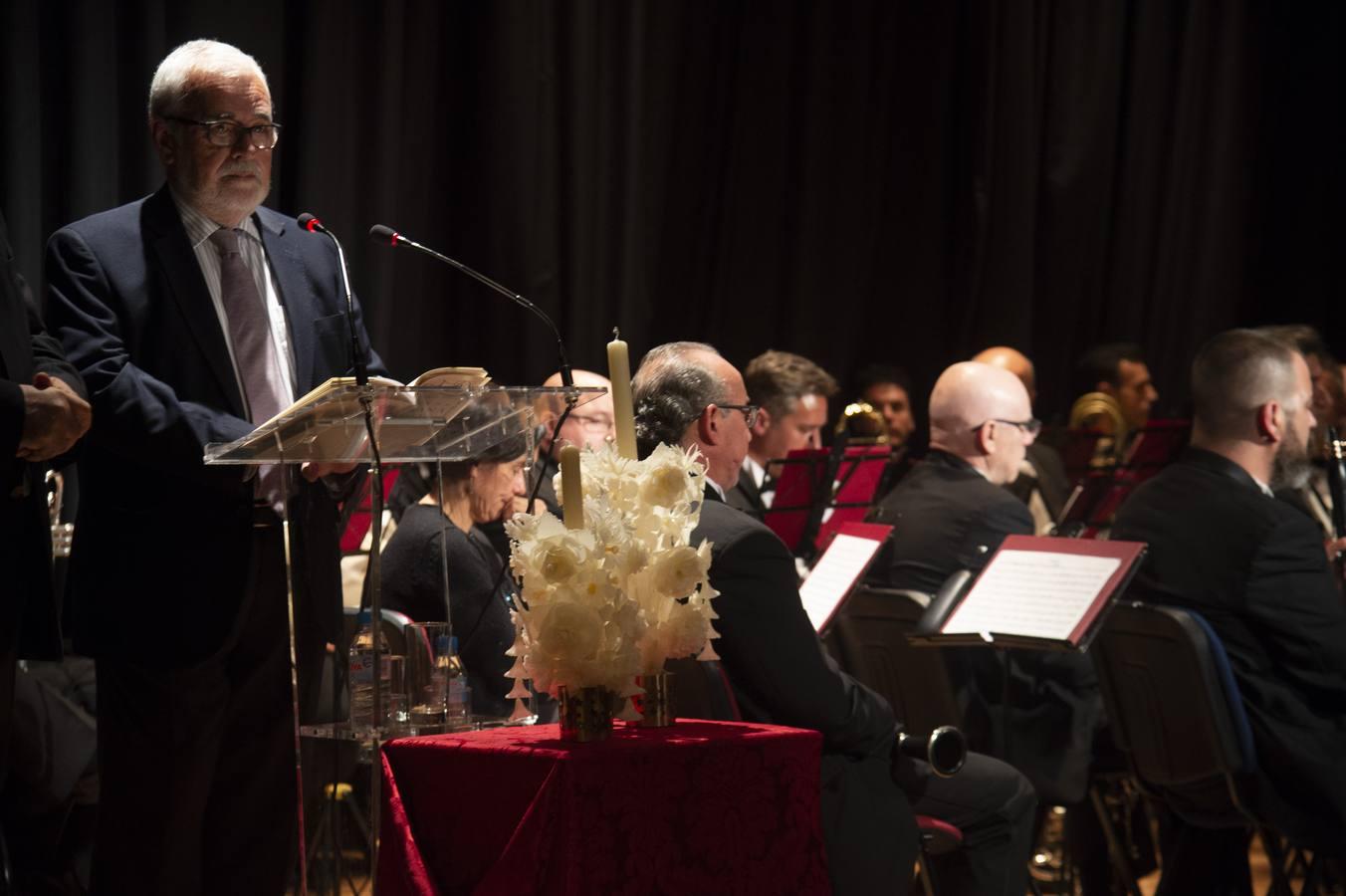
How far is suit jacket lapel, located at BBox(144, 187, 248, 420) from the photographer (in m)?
2.99

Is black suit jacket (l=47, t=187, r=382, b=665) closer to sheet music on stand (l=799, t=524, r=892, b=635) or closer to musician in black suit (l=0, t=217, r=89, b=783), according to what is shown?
musician in black suit (l=0, t=217, r=89, b=783)

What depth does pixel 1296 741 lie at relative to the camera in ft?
12.6

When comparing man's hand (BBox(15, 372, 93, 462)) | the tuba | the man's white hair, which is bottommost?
the tuba

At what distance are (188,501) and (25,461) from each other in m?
0.44

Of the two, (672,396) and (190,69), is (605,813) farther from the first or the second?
(190,69)

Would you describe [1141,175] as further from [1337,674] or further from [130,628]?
[130,628]

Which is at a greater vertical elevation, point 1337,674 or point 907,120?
point 907,120

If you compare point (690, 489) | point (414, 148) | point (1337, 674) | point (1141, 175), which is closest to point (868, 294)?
point (1141, 175)

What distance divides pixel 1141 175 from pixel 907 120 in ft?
4.38

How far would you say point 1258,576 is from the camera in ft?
13.1

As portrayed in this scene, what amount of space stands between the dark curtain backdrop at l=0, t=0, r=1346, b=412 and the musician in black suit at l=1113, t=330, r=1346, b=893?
2.68 metres

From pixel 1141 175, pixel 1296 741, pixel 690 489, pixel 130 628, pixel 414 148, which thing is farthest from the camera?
pixel 1141 175

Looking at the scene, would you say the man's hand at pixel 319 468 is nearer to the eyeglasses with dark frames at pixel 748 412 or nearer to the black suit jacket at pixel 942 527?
the eyeglasses with dark frames at pixel 748 412

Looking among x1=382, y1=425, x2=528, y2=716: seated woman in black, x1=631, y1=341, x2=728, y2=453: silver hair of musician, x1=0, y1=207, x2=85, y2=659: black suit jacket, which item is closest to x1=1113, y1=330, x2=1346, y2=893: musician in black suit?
x1=631, y1=341, x2=728, y2=453: silver hair of musician
